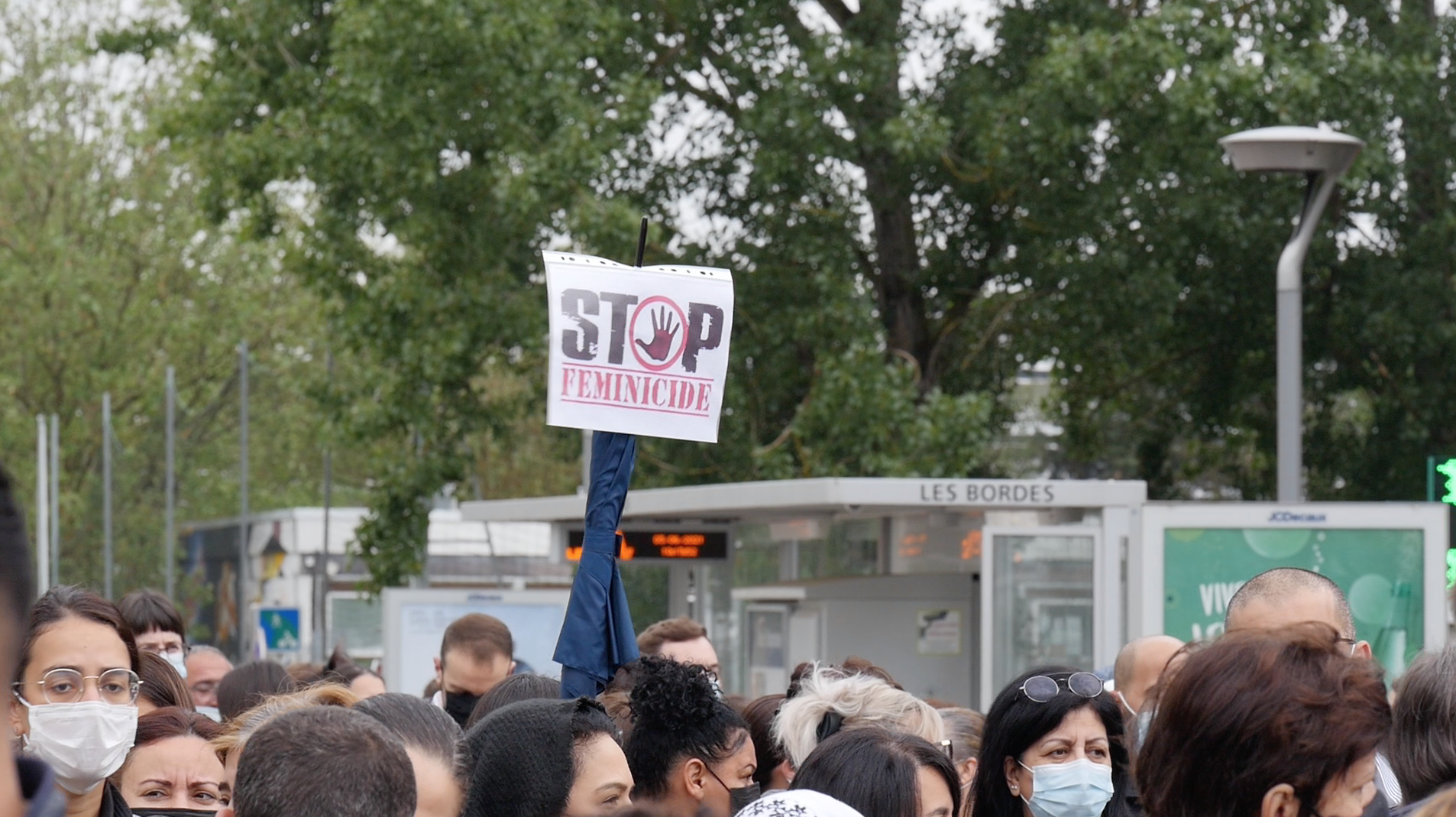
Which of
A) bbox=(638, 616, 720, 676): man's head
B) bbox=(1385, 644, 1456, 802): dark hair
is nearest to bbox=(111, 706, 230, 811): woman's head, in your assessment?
bbox=(1385, 644, 1456, 802): dark hair

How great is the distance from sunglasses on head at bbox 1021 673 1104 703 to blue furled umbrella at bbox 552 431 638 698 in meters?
1.32

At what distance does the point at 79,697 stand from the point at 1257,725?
274cm

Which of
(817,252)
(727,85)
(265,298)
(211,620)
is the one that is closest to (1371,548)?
(817,252)

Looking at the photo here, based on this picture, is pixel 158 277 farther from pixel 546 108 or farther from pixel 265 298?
pixel 546 108

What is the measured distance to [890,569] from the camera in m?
13.0

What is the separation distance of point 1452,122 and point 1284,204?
1.77 m

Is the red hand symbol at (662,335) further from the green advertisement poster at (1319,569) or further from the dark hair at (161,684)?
the green advertisement poster at (1319,569)

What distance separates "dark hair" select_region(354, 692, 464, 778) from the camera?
151 inches

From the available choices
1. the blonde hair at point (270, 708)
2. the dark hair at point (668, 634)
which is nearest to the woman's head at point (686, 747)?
the blonde hair at point (270, 708)

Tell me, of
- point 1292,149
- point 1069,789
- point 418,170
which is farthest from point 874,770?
point 418,170

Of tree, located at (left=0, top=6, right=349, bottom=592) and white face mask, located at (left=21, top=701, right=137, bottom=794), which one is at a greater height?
tree, located at (left=0, top=6, right=349, bottom=592)

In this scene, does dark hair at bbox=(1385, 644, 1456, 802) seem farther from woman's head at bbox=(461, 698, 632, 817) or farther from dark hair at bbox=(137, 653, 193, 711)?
dark hair at bbox=(137, 653, 193, 711)

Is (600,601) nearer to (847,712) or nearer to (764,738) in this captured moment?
(764,738)

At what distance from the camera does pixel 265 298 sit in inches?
1459
